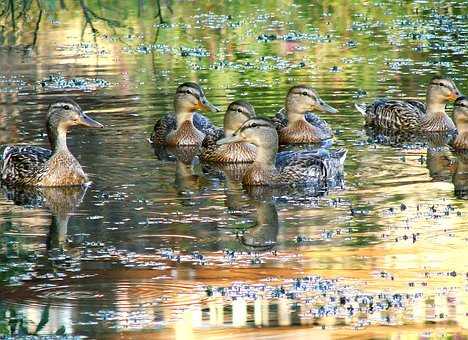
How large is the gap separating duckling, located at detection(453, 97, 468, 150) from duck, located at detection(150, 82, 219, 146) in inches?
107

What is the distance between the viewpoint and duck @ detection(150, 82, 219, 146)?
17.6m

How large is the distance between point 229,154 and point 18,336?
707 centimetres

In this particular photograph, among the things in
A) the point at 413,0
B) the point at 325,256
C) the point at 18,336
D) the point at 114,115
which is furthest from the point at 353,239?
the point at 413,0

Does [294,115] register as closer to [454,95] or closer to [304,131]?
[304,131]

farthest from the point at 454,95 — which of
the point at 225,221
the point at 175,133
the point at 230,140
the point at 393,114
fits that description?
the point at 225,221

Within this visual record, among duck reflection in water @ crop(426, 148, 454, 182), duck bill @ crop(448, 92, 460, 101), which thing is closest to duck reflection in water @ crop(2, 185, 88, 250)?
duck reflection in water @ crop(426, 148, 454, 182)

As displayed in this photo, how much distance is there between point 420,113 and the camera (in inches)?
726

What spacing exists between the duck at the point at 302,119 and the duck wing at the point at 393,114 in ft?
1.58

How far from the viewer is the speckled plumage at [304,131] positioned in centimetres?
1773

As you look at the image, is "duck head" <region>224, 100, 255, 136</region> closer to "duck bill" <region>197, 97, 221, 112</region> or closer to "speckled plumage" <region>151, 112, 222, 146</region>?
"speckled plumage" <region>151, 112, 222, 146</region>

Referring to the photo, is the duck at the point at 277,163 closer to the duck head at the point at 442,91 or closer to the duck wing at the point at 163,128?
the duck wing at the point at 163,128

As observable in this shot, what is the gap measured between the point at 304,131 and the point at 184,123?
139 centimetres

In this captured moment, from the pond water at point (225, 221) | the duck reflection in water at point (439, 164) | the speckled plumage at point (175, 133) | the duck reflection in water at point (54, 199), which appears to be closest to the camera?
the pond water at point (225, 221)

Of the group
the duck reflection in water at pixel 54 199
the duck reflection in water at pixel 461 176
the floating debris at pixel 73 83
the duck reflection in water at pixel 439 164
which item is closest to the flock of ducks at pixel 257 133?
the duck reflection in water at pixel 54 199
